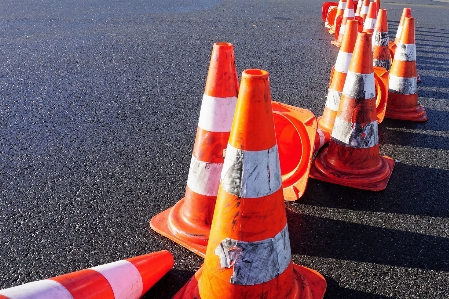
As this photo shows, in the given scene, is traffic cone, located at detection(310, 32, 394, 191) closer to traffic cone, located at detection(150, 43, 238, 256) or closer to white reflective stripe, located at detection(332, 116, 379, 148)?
white reflective stripe, located at detection(332, 116, 379, 148)

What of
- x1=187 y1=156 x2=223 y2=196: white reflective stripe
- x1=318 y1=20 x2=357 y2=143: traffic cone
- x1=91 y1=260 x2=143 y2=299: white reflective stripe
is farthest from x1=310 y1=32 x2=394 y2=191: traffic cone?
x1=91 y1=260 x2=143 y2=299: white reflective stripe

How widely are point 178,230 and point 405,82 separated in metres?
3.31

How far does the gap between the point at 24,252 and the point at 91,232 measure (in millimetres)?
432

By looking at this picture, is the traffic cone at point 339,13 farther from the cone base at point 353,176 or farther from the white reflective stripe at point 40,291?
the white reflective stripe at point 40,291

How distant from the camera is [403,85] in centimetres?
504

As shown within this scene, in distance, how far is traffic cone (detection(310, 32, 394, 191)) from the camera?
364 cm

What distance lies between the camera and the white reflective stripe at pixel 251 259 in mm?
2223

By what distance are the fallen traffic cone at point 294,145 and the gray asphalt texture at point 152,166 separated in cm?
18

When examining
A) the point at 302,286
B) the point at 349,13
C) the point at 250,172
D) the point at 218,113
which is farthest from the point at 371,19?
the point at 250,172

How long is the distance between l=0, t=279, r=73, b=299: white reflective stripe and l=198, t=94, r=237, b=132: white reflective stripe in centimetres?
130

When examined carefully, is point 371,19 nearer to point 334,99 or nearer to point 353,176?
point 334,99

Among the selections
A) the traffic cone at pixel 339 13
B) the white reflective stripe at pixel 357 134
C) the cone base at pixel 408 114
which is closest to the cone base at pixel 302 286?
the white reflective stripe at pixel 357 134

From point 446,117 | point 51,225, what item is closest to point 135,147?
point 51,225

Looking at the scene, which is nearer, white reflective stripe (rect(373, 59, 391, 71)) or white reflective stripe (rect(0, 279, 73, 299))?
white reflective stripe (rect(0, 279, 73, 299))
